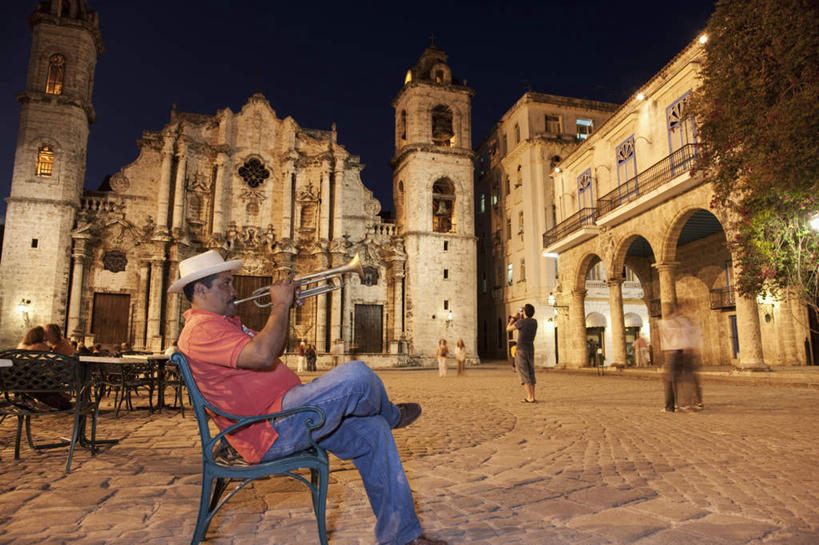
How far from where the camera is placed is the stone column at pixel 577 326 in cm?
2283

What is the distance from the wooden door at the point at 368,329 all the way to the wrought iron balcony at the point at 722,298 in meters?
17.3

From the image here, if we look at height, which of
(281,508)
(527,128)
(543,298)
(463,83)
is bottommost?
(281,508)

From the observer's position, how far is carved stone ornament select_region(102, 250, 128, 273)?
87.5ft

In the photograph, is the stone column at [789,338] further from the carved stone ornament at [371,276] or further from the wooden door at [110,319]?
the wooden door at [110,319]

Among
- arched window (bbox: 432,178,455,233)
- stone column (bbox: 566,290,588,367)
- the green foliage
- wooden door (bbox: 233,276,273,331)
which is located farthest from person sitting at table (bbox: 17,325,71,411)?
arched window (bbox: 432,178,455,233)

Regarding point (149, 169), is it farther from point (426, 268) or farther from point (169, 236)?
point (426, 268)

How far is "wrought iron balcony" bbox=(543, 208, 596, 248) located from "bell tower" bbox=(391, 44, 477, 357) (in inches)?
280

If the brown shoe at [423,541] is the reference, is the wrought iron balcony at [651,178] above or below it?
above

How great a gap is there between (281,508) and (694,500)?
8.90 ft

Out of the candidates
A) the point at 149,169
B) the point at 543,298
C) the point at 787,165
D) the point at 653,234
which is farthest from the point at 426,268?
the point at 787,165

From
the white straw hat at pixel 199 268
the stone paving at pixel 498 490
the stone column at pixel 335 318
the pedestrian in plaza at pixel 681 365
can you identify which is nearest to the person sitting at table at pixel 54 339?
the stone paving at pixel 498 490

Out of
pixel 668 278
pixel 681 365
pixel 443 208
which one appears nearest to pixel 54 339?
pixel 681 365

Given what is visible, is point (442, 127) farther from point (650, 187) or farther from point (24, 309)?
point (24, 309)

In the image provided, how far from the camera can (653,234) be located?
17875mm
